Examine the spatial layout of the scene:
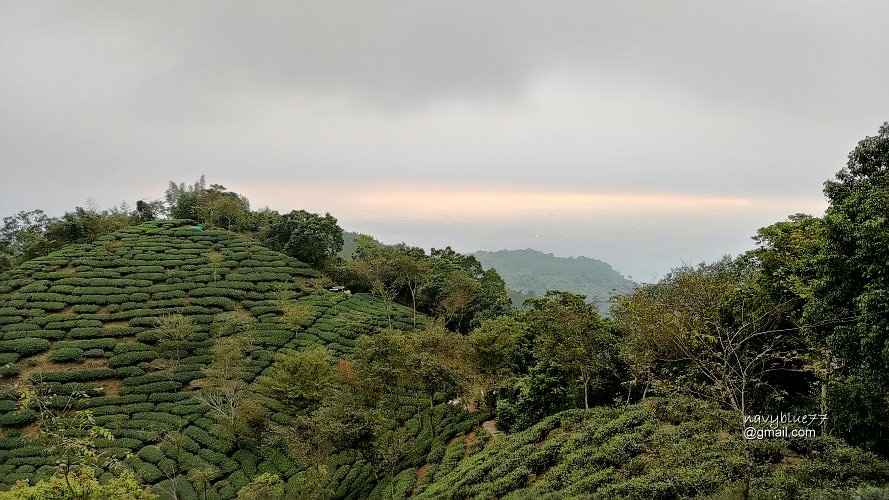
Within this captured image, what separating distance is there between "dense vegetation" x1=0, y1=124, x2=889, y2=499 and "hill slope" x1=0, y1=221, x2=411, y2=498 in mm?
161

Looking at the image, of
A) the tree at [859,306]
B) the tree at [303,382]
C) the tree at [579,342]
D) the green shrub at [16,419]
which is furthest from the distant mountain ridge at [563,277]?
the tree at [859,306]

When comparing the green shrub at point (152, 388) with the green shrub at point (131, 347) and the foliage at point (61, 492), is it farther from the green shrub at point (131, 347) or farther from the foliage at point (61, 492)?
the foliage at point (61, 492)

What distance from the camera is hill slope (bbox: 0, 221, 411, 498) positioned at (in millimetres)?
19828

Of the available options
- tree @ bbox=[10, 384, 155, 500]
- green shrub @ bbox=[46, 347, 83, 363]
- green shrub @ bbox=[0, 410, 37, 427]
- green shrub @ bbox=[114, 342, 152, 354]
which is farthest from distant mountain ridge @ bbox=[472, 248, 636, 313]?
tree @ bbox=[10, 384, 155, 500]

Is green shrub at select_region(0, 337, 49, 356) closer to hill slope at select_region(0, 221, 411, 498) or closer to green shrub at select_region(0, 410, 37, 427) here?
hill slope at select_region(0, 221, 411, 498)

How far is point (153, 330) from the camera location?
93.2ft

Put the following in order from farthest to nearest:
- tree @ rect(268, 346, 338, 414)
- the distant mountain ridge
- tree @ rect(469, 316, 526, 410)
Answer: the distant mountain ridge → tree @ rect(469, 316, 526, 410) → tree @ rect(268, 346, 338, 414)

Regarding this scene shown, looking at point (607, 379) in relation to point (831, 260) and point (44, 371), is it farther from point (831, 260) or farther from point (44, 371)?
point (44, 371)

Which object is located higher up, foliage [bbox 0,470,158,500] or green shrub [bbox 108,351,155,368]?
foliage [bbox 0,470,158,500]

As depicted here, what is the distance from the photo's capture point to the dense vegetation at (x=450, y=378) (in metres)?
9.80

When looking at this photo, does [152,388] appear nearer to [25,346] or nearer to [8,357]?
[25,346]

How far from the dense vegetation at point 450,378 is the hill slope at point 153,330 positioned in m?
0.16

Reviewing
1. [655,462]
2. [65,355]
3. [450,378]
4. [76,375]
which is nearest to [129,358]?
[76,375]

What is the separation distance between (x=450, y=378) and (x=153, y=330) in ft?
74.4
